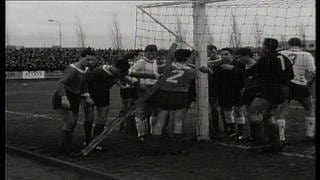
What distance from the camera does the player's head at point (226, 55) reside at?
1046 cm

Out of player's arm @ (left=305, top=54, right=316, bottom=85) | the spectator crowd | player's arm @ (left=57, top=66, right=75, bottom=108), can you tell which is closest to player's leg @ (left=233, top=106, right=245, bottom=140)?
player's arm @ (left=305, top=54, right=316, bottom=85)

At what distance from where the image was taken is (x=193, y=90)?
36.6 ft

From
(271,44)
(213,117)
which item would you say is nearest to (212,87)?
(213,117)

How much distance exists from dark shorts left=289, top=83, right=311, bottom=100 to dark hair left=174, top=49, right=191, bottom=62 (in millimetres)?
1870

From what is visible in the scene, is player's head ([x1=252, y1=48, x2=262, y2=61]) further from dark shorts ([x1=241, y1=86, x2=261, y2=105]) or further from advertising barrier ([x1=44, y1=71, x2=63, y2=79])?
advertising barrier ([x1=44, y1=71, x2=63, y2=79])

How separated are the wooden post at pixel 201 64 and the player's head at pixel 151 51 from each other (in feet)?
2.52

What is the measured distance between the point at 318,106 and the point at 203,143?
20.6 feet

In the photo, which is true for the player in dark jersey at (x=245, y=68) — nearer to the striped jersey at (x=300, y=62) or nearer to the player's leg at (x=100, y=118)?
the striped jersey at (x=300, y=62)

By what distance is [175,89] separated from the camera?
956 cm

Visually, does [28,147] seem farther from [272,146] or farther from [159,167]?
[272,146]

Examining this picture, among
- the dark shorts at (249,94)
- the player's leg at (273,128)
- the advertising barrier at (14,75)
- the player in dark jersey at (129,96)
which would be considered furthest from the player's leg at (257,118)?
the advertising barrier at (14,75)

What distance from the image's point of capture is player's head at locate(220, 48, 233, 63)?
1046 cm

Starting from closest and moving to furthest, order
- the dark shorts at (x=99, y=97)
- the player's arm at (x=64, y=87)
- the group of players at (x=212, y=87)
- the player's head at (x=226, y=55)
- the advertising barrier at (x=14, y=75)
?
the group of players at (x=212, y=87)
the player's arm at (x=64, y=87)
the dark shorts at (x=99, y=97)
the player's head at (x=226, y=55)
the advertising barrier at (x=14, y=75)

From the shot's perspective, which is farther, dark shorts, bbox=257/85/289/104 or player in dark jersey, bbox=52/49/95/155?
player in dark jersey, bbox=52/49/95/155
